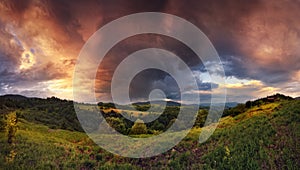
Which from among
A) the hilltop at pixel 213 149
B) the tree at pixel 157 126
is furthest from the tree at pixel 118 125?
the hilltop at pixel 213 149

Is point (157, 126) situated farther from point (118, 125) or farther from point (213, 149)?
point (213, 149)

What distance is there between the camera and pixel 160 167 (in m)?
13.2

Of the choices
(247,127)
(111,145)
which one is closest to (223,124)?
(247,127)

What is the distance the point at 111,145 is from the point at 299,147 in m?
10.6

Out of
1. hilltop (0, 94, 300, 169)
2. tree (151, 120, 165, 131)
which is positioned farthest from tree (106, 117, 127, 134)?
hilltop (0, 94, 300, 169)

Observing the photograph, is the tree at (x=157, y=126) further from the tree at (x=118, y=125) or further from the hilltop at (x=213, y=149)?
the hilltop at (x=213, y=149)

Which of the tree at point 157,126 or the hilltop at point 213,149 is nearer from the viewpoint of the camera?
the hilltop at point 213,149

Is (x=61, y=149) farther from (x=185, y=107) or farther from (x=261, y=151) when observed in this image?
(x=185, y=107)

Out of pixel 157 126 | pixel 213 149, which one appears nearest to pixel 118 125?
pixel 157 126

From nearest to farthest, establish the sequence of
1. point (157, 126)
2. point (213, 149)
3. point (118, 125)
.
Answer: point (213, 149), point (157, 126), point (118, 125)

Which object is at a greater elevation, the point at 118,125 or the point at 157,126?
→ the point at 157,126

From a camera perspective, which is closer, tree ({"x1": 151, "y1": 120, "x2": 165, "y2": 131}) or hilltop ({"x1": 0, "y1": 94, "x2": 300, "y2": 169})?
hilltop ({"x1": 0, "y1": 94, "x2": 300, "y2": 169})

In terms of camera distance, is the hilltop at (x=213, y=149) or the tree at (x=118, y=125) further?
the tree at (x=118, y=125)

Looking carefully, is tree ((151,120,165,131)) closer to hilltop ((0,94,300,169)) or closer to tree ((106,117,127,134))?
tree ((106,117,127,134))
